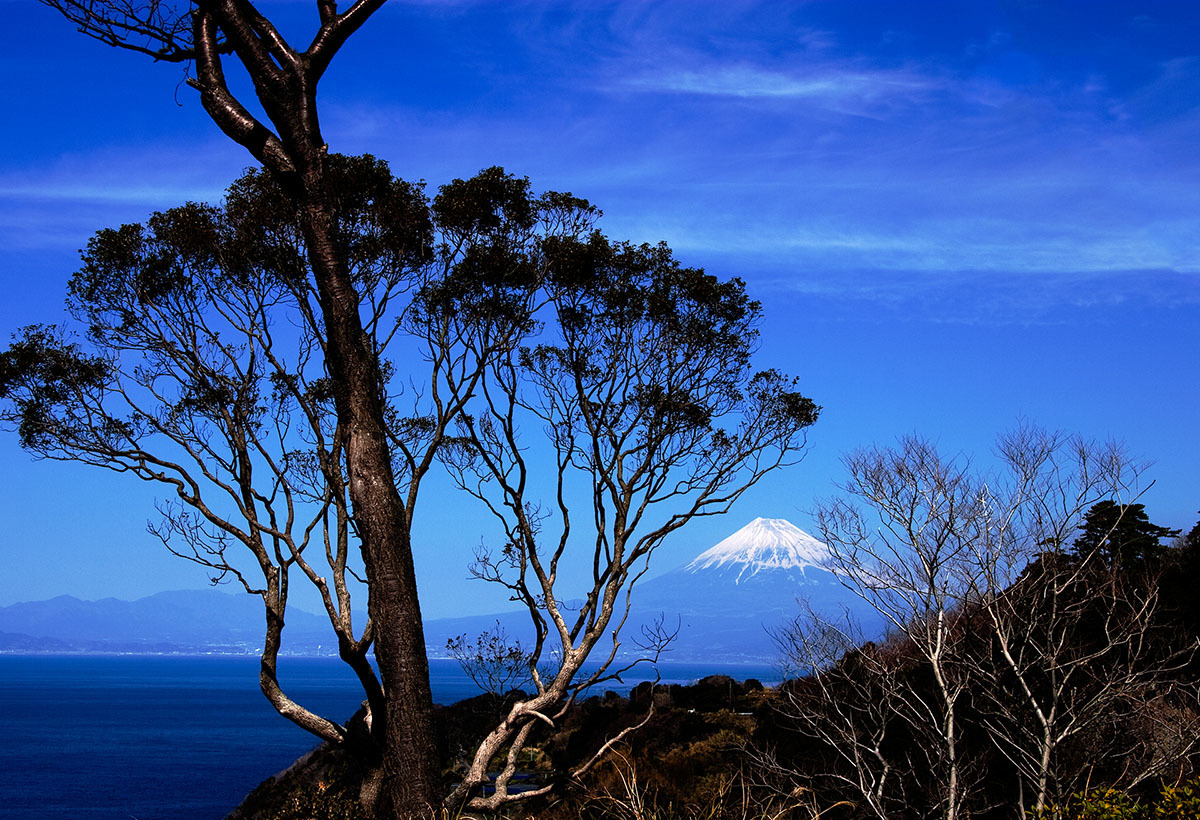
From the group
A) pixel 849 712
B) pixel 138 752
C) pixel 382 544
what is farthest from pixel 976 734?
pixel 138 752

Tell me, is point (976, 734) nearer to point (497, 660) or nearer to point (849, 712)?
point (849, 712)

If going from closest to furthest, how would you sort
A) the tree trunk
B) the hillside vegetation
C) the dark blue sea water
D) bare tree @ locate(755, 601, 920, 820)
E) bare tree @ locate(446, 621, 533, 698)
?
the tree trunk → the hillside vegetation → bare tree @ locate(755, 601, 920, 820) → bare tree @ locate(446, 621, 533, 698) → the dark blue sea water

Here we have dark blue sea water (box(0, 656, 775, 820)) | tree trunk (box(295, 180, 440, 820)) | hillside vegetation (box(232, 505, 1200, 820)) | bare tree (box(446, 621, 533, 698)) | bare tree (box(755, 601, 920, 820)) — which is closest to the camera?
tree trunk (box(295, 180, 440, 820))

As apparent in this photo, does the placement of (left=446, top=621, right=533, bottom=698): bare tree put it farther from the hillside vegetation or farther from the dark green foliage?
the dark green foliage

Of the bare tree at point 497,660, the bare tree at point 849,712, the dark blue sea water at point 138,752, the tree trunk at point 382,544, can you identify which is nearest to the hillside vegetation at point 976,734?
the bare tree at point 849,712

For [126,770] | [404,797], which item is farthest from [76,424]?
[126,770]

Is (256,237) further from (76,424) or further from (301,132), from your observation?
(301,132)

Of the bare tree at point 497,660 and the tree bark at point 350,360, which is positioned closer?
the tree bark at point 350,360

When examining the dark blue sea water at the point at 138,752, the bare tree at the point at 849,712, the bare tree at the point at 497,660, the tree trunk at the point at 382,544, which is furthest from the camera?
the dark blue sea water at the point at 138,752

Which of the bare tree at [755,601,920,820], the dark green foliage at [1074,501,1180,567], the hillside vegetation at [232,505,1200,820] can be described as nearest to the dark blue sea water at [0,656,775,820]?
the hillside vegetation at [232,505,1200,820]

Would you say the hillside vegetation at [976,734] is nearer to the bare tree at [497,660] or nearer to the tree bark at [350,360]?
the tree bark at [350,360]

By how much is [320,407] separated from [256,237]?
267 centimetres

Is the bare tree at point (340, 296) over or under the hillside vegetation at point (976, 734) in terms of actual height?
over

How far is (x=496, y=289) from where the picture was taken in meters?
14.6
